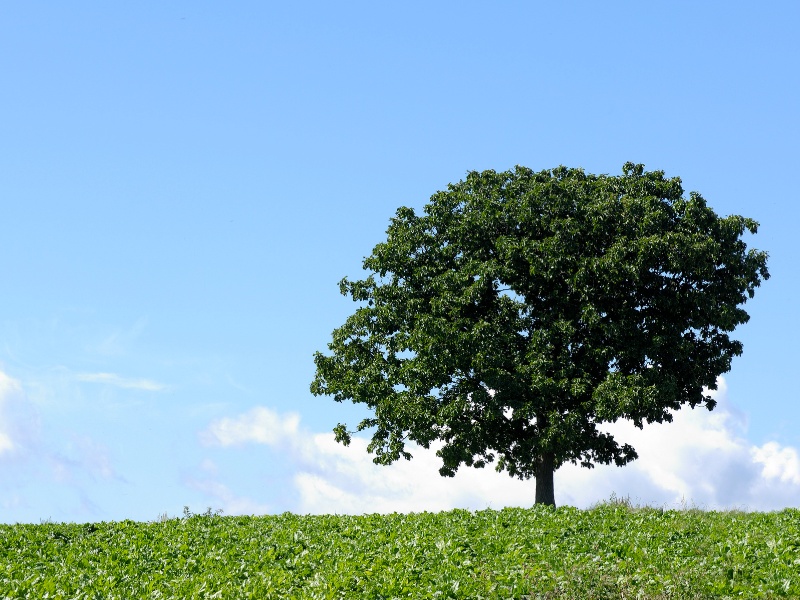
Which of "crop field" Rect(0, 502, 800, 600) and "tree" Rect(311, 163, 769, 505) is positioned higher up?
"tree" Rect(311, 163, 769, 505)

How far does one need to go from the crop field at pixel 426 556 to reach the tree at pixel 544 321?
5.69 metres

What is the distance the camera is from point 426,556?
18422 mm

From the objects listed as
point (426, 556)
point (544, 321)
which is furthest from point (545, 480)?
point (426, 556)

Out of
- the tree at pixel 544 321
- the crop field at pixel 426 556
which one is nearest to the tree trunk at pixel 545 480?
the tree at pixel 544 321

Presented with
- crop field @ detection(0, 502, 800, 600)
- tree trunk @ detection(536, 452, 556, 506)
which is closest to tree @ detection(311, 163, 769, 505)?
tree trunk @ detection(536, 452, 556, 506)

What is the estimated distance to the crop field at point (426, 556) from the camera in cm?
1622

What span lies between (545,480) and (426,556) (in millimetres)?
13608

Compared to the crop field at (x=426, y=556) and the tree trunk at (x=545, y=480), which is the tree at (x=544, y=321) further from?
the crop field at (x=426, y=556)

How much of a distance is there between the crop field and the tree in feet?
18.7

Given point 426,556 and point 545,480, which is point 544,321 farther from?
point 426,556

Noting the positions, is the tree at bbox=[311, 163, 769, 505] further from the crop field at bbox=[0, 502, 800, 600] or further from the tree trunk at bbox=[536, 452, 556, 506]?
the crop field at bbox=[0, 502, 800, 600]

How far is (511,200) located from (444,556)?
16.7m

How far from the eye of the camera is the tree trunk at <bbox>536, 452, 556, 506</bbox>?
31.0 meters

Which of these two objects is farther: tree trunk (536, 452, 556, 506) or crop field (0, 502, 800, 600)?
tree trunk (536, 452, 556, 506)
